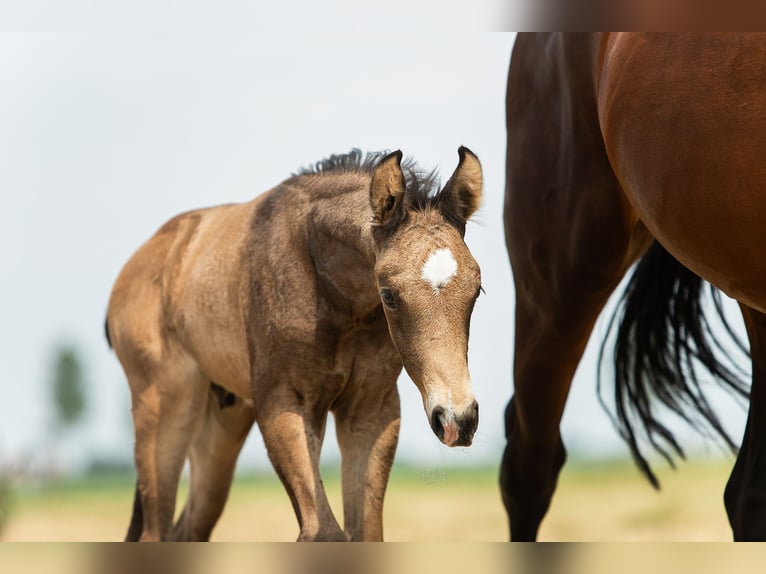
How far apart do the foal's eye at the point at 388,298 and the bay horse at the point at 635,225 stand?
2.07 feet

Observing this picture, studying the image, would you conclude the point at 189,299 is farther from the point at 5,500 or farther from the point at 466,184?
the point at 5,500

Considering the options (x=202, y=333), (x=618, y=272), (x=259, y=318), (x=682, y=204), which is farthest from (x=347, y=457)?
(x=682, y=204)

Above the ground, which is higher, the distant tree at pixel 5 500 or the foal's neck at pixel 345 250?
the foal's neck at pixel 345 250

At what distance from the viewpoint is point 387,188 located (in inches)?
105

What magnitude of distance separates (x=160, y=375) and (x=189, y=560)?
2560 mm

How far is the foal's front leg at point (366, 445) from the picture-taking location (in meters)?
3.07

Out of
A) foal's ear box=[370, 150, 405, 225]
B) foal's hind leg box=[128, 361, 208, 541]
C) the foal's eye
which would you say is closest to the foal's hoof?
the foal's eye

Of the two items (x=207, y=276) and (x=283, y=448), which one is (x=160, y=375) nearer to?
(x=207, y=276)

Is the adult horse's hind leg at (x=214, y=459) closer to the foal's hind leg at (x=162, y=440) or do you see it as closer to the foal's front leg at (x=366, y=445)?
the foal's hind leg at (x=162, y=440)

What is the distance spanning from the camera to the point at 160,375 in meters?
3.78

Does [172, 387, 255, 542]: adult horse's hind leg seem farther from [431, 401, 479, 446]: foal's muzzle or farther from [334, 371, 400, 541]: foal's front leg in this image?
[431, 401, 479, 446]: foal's muzzle

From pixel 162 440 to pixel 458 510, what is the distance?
491 cm

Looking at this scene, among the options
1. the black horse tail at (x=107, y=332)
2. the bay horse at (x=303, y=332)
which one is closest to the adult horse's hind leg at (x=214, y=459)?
the bay horse at (x=303, y=332)

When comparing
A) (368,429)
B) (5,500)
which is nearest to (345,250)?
(368,429)
